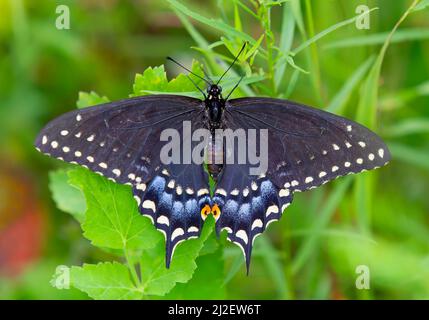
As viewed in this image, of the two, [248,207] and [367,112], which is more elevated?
[367,112]

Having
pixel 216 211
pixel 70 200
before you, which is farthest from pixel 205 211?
pixel 70 200

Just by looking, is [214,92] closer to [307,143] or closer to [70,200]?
[307,143]

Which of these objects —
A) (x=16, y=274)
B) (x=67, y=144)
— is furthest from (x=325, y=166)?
(x=16, y=274)

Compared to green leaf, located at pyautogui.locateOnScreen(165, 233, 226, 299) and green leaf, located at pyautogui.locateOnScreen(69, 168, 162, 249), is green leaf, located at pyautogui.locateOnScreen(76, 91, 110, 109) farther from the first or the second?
green leaf, located at pyautogui.locateOnScreen(165, 233, 226, 299)

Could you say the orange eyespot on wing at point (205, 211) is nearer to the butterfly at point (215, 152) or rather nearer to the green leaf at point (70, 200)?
the butterfly at point (215, 152)

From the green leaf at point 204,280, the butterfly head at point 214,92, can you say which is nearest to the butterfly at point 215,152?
the butterfly head at point 214,92

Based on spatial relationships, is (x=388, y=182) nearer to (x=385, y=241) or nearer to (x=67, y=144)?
(x=385, y=241)
